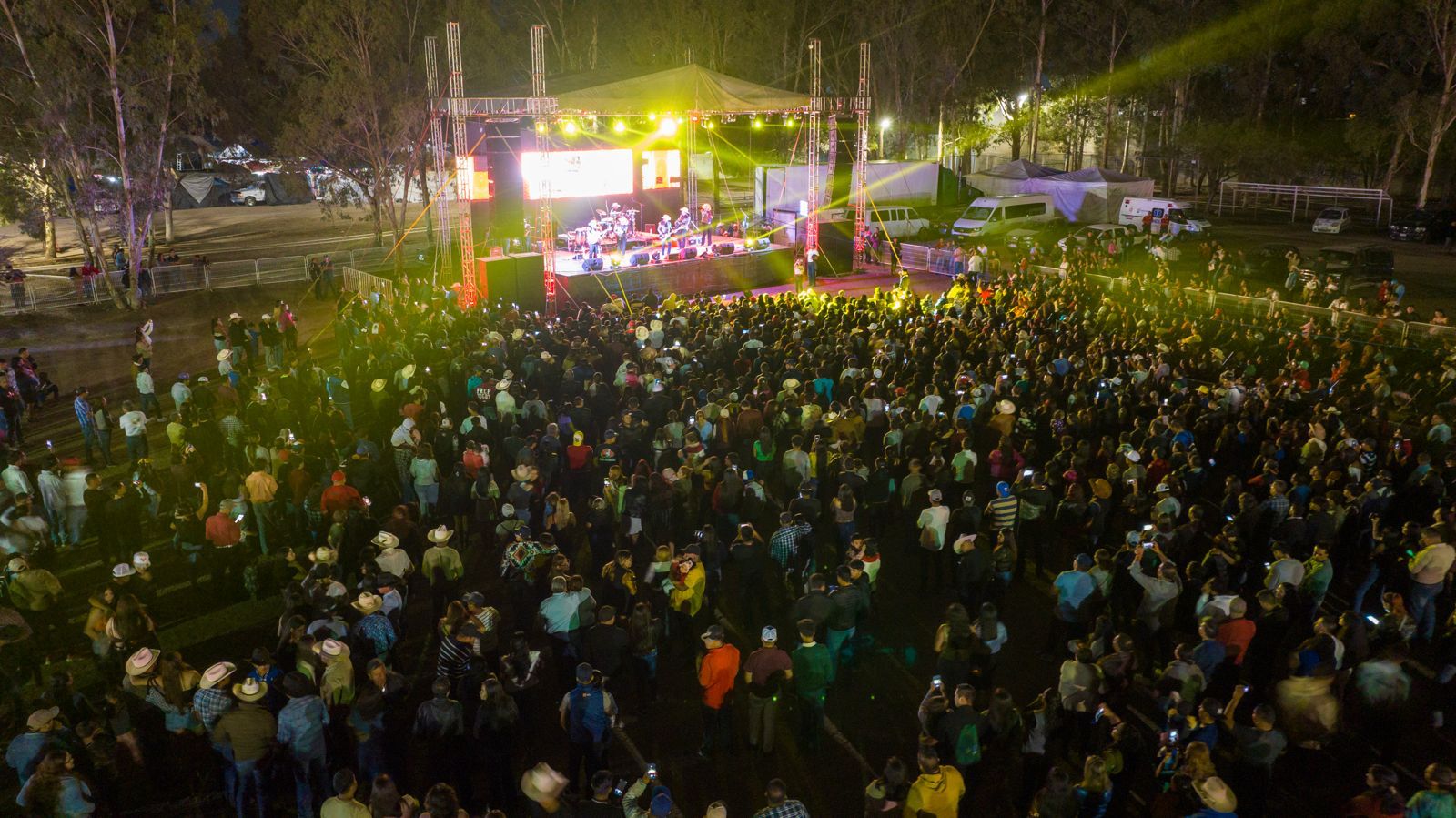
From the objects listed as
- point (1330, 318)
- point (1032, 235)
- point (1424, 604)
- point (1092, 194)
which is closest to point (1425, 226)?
point (1092, 194)

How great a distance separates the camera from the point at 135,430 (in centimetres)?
1041

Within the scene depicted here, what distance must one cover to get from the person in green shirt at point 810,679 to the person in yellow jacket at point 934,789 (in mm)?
1275

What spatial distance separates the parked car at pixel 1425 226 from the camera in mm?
30062

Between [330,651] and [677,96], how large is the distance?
56.9 feet

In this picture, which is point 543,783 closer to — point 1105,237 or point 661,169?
point 1105,237

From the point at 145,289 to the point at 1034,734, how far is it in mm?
24231

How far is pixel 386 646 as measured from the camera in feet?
20.9

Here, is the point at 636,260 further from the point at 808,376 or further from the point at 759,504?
the point at 759,504

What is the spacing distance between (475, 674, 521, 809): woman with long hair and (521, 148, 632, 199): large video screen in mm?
21456

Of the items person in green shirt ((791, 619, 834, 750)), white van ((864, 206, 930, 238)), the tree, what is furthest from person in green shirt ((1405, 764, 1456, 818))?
the tree

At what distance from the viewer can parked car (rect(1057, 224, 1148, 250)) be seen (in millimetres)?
25031

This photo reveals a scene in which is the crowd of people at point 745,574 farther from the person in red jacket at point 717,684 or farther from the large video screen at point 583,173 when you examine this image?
the large video screen at point 583,173

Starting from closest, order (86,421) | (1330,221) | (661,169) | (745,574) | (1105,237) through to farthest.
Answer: (745,574) → (86,421) → (1105,237) → (661,169) → (1330,221)

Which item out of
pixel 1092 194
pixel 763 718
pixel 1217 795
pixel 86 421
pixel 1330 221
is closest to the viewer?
pixel 1217 795
